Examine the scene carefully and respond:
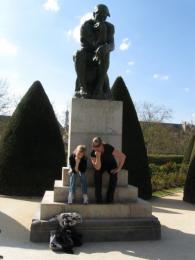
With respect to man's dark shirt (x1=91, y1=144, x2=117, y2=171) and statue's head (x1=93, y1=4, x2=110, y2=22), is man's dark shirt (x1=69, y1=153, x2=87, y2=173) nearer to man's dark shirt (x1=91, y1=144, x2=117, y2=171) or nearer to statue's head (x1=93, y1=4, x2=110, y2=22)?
man's dark shirt (x1=91, y1=144, x2=117, y2=171)

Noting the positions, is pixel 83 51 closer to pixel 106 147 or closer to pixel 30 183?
pixel 106 147

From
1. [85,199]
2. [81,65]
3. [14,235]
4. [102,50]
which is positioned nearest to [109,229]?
[85,199]

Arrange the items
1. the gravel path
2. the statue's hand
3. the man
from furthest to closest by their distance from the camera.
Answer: the statue's hand < the man < the gravel path

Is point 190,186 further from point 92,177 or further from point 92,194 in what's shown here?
point 92,194

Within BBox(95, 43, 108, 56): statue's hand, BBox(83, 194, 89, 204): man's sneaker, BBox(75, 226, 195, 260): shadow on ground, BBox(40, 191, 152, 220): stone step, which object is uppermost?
BBox(95, 43, 108, 56): statue's hand

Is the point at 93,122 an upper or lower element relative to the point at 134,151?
upper

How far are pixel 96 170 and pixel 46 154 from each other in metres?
5.60

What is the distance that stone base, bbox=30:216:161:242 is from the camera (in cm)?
601

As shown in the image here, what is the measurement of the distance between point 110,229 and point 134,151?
6.22 metres

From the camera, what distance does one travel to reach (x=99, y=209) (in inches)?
254

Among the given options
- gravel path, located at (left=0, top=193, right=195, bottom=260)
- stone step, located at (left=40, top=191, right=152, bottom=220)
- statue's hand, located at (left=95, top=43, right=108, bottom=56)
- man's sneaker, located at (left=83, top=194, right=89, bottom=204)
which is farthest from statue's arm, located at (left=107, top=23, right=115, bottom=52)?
gravel path, located at (left=0, top=193, right=195, bottom=260)

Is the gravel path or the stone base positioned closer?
the gravel path

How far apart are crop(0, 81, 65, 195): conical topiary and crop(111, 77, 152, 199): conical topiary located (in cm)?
231

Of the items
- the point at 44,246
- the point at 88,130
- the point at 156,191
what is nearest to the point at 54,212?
the point at 44,246
